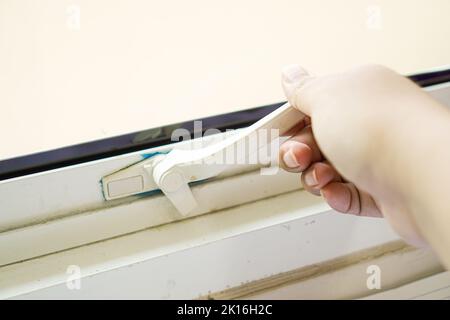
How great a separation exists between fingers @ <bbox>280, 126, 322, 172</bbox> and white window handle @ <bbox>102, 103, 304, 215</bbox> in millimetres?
20

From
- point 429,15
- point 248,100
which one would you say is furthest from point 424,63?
point 248,100

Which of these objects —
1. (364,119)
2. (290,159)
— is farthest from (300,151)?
(364,119)

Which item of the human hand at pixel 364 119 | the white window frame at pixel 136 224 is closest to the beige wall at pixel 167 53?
the white window frame at pixel 136 224

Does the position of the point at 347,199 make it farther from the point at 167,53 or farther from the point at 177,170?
the point at 167,53

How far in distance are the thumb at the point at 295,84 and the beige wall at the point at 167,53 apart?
0.14 m

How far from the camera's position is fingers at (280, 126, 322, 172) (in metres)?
0.51

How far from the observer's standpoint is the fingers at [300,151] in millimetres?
514

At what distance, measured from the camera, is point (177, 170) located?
0.52 metres

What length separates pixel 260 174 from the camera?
60cm

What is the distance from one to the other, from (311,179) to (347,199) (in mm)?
47

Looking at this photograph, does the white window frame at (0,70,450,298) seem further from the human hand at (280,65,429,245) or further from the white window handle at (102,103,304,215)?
the human hand at (280,65,429,245)

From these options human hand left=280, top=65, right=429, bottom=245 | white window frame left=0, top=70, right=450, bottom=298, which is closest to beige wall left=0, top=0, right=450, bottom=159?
white window frame left=0, top=70, right=450, bottom=298

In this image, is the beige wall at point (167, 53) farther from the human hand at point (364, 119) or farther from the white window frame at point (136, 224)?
the human hand at point (364, 119)
